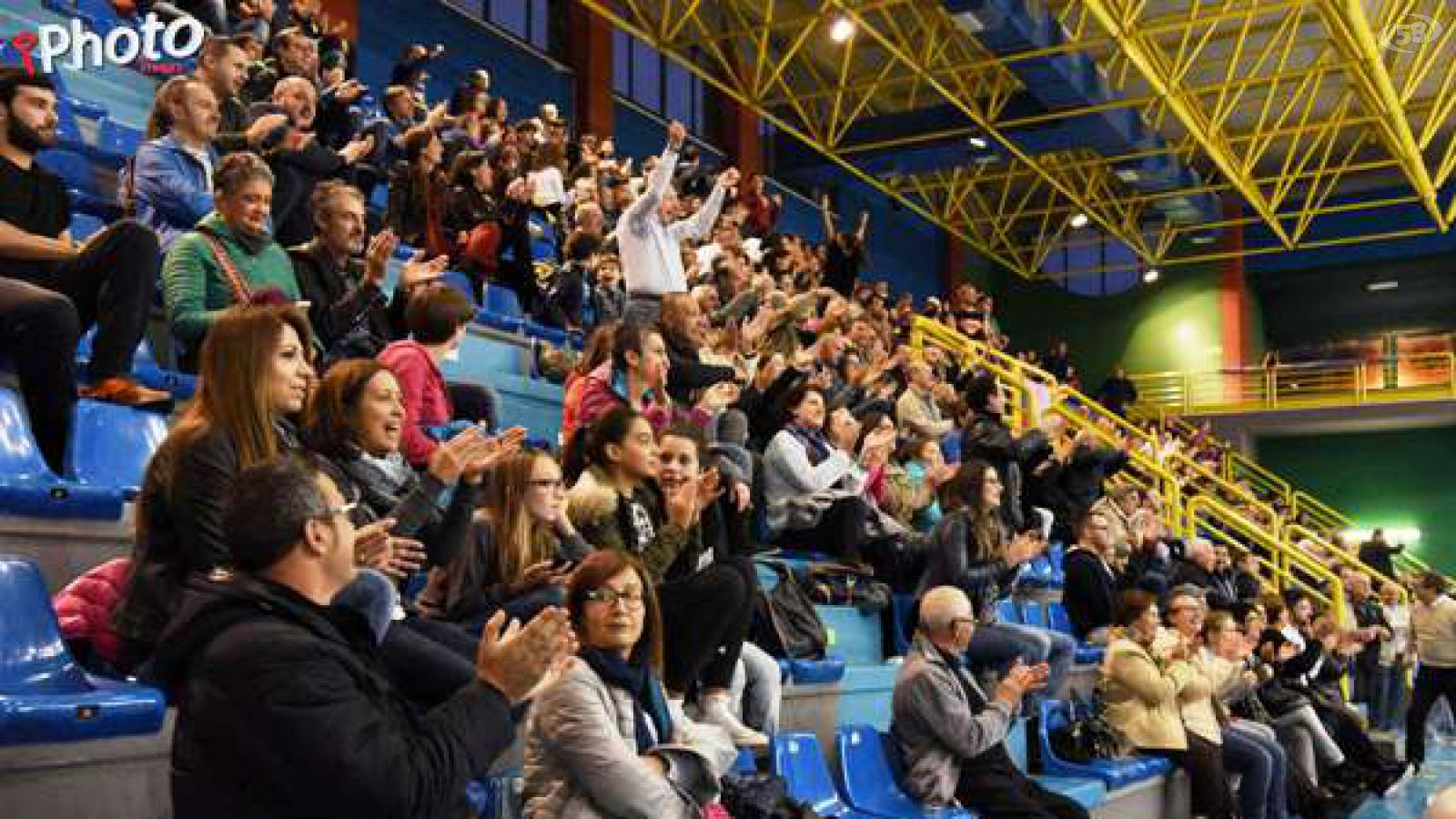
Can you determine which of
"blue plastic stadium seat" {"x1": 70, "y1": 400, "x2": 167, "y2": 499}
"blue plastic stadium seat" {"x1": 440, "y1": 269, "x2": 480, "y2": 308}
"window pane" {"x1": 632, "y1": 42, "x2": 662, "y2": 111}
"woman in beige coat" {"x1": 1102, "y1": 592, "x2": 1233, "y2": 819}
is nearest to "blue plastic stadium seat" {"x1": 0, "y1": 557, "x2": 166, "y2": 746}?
"blue plastic stadium seat" {"x1": 70, "y1": 400, "x2": 167, "y2": 499}

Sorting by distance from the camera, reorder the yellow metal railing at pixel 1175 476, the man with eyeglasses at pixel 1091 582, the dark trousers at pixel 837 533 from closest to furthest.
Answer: the dark trousers at pixel 837 533 < the man with eyeglasses at pixel 1091 582 < the yellow metal railing at pixel 1175 476

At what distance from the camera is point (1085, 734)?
6.54m

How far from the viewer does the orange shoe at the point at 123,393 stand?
3.55m

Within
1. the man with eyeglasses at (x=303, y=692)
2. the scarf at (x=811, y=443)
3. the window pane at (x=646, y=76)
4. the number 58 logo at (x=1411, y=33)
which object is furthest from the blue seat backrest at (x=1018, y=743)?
the window pane at (x=646, y=76)

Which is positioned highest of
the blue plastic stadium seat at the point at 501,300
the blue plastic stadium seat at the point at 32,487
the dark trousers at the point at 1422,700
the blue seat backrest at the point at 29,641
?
the blue plastic stadium seat at the point at 501,300

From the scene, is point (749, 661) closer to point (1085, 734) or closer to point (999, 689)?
point (999, 689)

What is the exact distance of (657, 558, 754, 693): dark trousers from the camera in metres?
3.93

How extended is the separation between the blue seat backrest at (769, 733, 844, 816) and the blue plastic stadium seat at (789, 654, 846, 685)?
0.49m

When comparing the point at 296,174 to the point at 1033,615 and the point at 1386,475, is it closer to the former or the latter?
the point at 1033,615

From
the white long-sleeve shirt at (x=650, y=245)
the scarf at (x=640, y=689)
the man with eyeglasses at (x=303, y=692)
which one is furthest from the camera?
the white long-sleeve shirt at (x=650, y=245)

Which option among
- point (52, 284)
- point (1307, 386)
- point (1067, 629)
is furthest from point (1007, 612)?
point (1307, 386)

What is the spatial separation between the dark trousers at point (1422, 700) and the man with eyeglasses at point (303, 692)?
9895 millimetres

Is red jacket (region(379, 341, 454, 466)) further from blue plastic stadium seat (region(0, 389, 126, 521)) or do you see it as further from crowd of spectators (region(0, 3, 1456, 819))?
blue plastic stadium seat (region(0, 389, 126, 521))

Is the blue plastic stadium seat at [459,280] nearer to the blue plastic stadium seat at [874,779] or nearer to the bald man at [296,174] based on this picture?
the bald man at [296,174]
